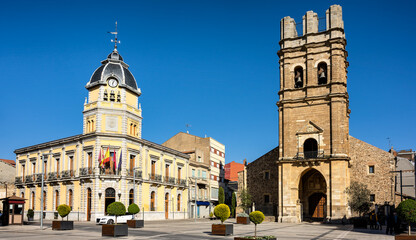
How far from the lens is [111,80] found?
46062 mm

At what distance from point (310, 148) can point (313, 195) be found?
6.13m

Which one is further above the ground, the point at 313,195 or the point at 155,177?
the point at 155,177

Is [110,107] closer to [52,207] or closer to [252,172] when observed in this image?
[52,207]

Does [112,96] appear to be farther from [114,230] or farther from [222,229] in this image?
[222,229]

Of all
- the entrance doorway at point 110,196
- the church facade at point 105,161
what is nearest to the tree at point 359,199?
the church facade at point 105,161

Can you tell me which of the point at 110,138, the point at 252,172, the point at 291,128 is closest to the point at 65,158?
the point at 110,138

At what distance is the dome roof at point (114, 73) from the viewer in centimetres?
4591

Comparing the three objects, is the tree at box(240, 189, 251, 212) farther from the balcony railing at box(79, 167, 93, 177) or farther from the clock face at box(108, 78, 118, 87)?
the clock face at box(108, 78, 118, 87)

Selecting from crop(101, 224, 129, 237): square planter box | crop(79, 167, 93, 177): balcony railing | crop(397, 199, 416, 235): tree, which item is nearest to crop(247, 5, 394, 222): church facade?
crop(79, 167, 93, 177): balcony railing

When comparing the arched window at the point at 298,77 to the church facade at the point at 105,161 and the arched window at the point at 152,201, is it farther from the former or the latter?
the arched window at the point at 152,201

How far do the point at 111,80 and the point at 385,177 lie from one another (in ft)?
107

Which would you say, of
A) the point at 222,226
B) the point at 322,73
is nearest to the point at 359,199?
the point at 322,73

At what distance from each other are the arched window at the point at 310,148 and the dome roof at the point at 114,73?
20626 millimetres

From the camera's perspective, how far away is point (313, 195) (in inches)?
1946
